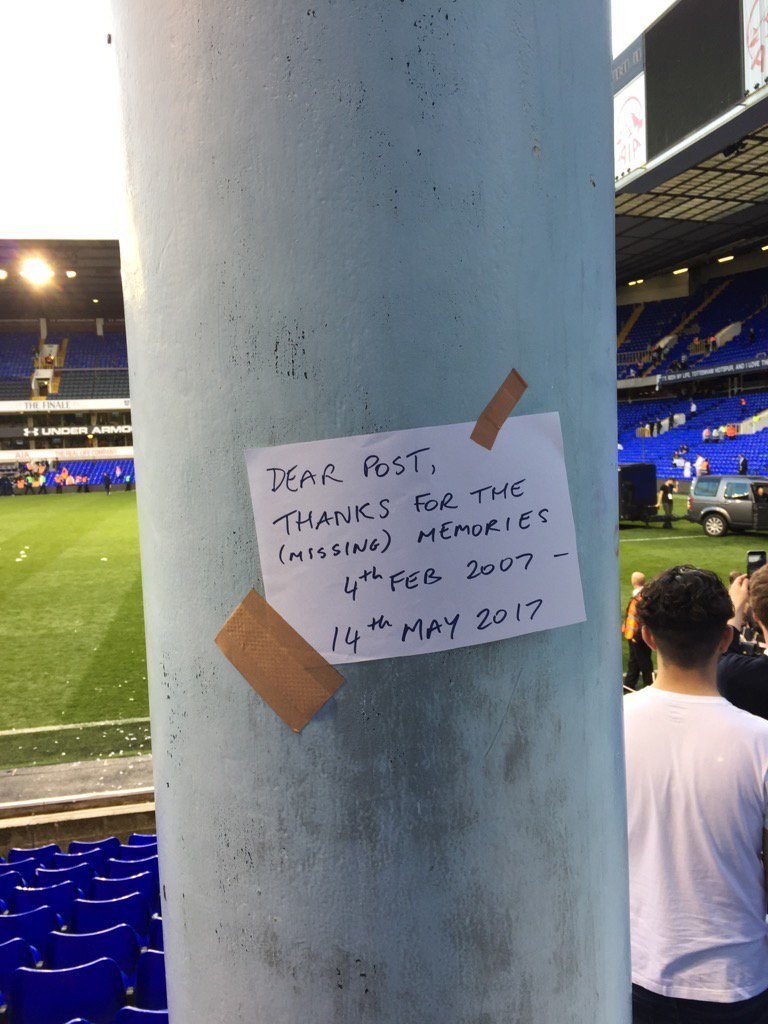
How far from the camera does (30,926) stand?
11.1 feet

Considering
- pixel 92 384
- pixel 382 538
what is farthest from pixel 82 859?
pixel 92 384

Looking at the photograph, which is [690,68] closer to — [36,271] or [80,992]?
[80,992]

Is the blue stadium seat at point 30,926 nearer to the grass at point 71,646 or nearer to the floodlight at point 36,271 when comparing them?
the grass at point 71,646

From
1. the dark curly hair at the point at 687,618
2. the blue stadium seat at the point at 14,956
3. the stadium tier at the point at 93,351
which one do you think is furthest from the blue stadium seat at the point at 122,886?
the stadium tier at the point at 93,351

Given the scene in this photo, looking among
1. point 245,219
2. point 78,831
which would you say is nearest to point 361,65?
point 245,219

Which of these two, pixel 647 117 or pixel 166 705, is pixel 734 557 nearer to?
pixel 647 117

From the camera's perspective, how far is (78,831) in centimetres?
554

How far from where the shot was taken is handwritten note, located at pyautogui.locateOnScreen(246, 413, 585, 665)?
0.86 m

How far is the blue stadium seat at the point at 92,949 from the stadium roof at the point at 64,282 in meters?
32.9

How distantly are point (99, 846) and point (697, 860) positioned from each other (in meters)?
4.44

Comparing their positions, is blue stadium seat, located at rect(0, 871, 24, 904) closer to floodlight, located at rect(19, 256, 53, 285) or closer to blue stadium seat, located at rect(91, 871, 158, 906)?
blue stadium seat, located at rect(91, 871, 158, 906)

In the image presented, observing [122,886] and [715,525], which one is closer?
[122,886]

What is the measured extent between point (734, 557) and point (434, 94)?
1556cm

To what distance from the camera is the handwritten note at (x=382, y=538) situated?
86 cm
